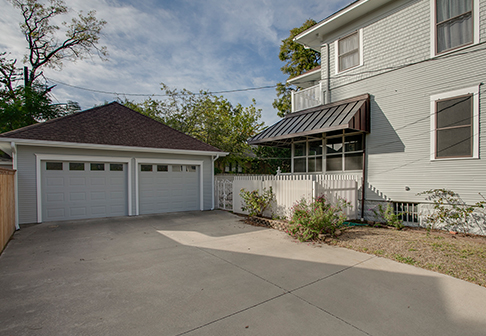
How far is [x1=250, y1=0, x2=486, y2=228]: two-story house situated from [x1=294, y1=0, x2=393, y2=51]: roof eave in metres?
0.04

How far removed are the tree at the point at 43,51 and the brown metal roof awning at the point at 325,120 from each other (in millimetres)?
17725

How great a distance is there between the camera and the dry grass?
432 centimetres

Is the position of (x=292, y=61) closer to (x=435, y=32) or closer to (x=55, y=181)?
(x=435, y=32)

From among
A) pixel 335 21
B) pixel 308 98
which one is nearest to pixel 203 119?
pixel 308 98

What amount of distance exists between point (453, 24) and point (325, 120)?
14.2ft

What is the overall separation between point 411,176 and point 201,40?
1133 centimetres

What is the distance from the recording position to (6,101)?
1853 cm

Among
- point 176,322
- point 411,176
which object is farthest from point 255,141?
point 176,322

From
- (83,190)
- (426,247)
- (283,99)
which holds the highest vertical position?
(283,99)

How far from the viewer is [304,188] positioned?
763cm

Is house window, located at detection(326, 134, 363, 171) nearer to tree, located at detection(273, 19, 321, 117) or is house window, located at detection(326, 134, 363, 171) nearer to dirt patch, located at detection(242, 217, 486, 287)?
dirt patch, located at detection(242, 217, 486, 287)

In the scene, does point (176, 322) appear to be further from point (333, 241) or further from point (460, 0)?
point (460, 0)

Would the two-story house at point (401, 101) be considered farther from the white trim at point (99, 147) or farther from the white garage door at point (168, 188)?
the white garage door at point (168, 188)

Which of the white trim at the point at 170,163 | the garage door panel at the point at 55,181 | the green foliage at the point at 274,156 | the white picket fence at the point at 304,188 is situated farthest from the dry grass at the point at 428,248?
the green foliage at the point at 274,156
